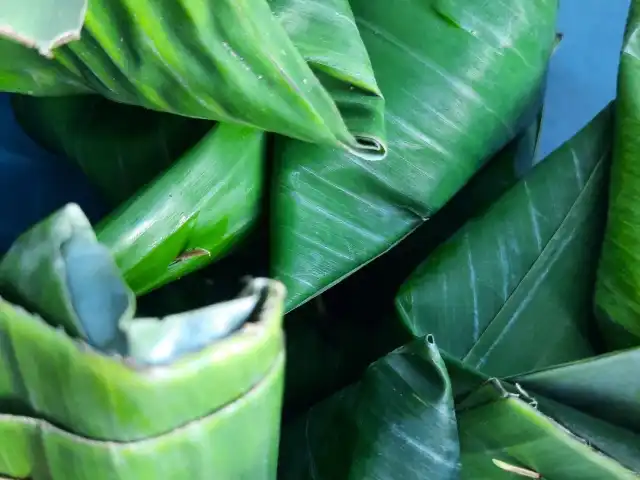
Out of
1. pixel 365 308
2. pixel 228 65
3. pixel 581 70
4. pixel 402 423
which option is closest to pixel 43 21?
pixel 228 65

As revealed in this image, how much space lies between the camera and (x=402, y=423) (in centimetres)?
38

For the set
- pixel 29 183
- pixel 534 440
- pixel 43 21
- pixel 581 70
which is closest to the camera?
pixel 43 21

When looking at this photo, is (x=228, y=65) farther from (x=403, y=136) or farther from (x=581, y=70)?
(x=581, y=70)

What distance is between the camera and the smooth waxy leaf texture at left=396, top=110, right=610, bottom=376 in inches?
18.3

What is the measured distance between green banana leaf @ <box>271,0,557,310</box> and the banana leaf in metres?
0.07

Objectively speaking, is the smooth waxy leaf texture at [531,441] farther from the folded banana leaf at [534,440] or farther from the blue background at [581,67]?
the blue background at [581,67]

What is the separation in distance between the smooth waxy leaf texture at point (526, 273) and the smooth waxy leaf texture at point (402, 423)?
0.24ft

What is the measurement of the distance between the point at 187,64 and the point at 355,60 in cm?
9

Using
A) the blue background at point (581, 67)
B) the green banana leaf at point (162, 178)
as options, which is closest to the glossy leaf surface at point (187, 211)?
the green banana leaf at point (162, 178)

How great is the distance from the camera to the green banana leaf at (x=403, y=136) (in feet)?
1.42

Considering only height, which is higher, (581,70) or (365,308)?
(581,70)

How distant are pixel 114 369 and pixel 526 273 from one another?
325 mm

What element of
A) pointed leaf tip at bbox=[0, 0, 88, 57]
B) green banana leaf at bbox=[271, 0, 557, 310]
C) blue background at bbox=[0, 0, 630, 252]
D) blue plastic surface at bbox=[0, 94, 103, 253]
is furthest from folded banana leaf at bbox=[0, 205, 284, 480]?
blue background at bbox=[0, 0, 630, 252]

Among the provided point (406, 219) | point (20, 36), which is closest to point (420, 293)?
point (406, 219)
